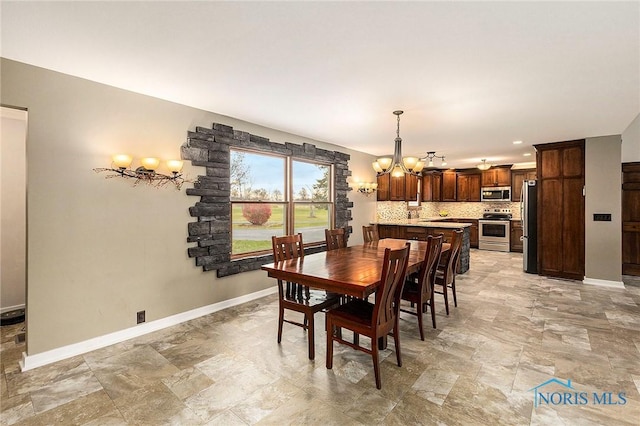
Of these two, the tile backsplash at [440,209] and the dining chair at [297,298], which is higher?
the tile backsplash at [440,209]

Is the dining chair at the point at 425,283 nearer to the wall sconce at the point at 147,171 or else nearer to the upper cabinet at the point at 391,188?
the wall sconce at the point at 147,171

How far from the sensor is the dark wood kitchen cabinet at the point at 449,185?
30.5 feet

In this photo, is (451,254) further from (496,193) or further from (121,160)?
(496,193)

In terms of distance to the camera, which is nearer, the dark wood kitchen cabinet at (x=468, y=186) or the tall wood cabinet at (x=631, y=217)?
the tall wood cabinet at (x=631, y=217)

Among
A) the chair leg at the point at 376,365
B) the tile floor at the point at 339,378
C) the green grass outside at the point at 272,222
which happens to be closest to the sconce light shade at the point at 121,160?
the green grass outside at the point at 272,222

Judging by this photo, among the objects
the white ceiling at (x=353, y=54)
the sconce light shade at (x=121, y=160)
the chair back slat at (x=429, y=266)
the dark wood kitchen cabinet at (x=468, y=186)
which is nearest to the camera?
the white ceiling at (x=353, y=54)

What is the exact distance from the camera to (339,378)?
2373mm

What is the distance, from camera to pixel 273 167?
15.6 feet

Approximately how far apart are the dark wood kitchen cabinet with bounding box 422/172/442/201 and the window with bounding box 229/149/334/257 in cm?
469

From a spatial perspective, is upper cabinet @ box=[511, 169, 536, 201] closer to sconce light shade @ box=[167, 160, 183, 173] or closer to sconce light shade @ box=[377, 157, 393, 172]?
sconce light shade @ box=[377, 157, 393, 172]

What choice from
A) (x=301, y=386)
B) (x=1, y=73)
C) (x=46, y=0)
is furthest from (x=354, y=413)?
(x=1, y=73)

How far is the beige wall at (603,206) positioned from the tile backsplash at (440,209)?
360 centimetres

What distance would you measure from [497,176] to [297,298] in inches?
313

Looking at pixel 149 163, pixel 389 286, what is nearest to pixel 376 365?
pixel 389 286
